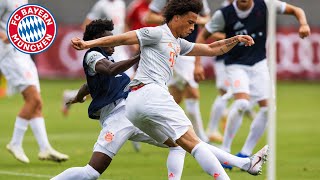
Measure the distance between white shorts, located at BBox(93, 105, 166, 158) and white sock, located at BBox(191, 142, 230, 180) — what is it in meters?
0.92

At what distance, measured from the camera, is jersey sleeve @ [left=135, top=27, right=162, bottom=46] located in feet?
32.9

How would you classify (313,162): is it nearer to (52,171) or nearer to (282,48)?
(52,171)

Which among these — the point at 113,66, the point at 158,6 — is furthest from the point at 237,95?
the point at 113,66

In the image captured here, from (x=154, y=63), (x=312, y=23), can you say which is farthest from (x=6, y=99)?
(x=154, y=63)

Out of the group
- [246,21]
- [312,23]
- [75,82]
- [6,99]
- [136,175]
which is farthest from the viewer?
[312,23]

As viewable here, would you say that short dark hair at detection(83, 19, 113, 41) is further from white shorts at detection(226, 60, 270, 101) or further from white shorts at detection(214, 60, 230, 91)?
white shorts at detection(214, 60, 230, 91)

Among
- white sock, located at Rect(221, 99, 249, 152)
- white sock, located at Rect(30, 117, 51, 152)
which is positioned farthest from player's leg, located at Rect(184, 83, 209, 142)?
white sock, located at Rect(30, 117, 51, 152)

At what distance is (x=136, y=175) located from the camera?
43.2 feet

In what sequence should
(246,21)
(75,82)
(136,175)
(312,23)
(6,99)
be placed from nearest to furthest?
(136,175) < (246,21) < (6,99) < (75,82) < (312,23)

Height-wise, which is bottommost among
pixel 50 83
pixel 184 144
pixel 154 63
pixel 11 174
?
pixel 50 83

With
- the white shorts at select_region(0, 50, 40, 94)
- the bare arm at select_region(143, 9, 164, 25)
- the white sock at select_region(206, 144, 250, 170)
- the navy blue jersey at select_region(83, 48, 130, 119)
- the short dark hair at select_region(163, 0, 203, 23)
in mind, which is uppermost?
the short dark hair at select_region(163, 0, 203, 23)

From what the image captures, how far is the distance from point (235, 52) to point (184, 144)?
177 inches

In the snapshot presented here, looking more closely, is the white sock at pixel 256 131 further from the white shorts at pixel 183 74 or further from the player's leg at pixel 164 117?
the player's leg at pixel 164 117

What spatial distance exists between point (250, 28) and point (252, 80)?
0.73 m
